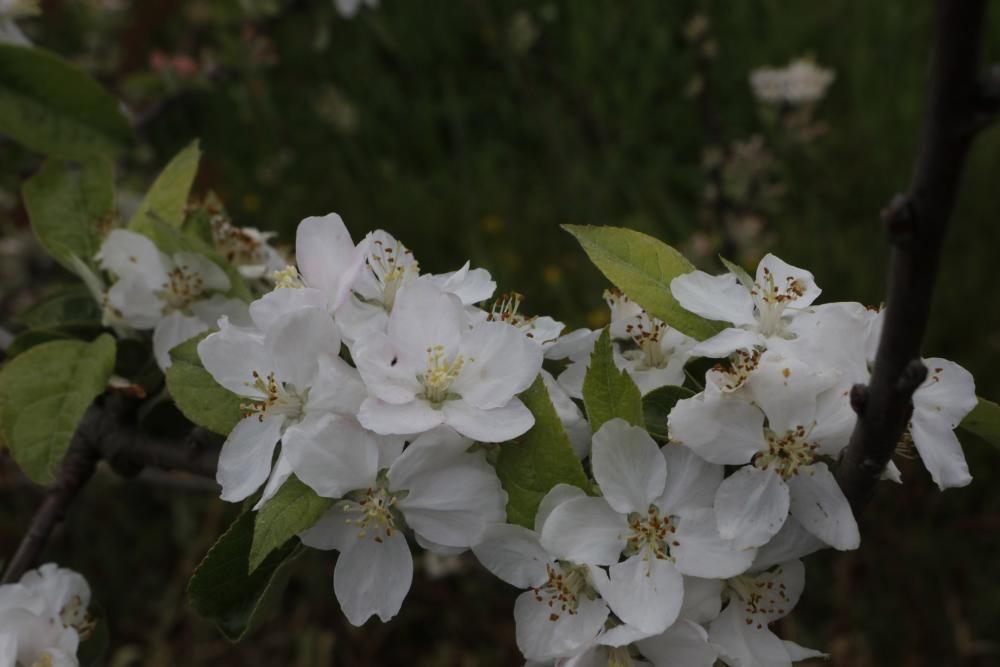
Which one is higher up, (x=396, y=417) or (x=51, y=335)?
(x=396, y=417)

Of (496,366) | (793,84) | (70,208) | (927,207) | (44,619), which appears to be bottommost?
(793,84)

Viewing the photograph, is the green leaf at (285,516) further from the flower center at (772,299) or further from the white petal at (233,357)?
the flower center at (772,299)

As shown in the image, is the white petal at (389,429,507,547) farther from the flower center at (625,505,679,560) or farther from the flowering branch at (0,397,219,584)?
the flowering branch at (0,397,219,584)

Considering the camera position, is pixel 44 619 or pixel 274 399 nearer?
pixel 274 399

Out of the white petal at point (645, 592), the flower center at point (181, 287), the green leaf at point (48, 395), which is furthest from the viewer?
the flower center at point (181, 287)

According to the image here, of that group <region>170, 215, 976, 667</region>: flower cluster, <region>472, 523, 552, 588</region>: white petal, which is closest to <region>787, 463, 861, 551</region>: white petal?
<region>170, 215, 976, 667</region>: flower cluster

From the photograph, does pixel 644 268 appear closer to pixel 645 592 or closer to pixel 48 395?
pixel 645 592

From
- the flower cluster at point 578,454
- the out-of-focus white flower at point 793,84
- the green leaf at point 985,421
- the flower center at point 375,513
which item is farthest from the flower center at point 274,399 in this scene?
the out-of-focus white flower at point 793,84

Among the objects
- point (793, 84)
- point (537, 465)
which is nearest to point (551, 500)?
point (537, 465)
